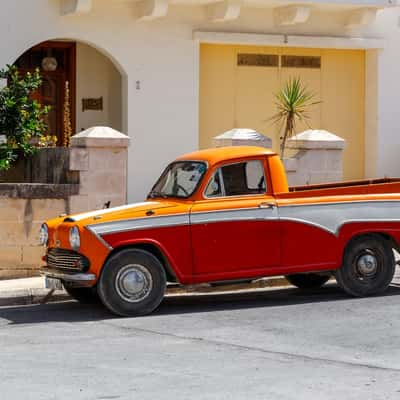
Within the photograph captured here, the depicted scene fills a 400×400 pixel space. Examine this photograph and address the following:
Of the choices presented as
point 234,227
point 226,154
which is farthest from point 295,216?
point 226,154

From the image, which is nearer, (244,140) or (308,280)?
(308,280)

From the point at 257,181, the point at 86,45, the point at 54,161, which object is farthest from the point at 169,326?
the point at 86,45

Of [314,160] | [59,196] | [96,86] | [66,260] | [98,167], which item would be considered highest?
[96,86]

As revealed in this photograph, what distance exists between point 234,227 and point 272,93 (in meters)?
8.54

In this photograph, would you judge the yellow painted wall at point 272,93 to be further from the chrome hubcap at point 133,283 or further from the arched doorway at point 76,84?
the chrome hubcap at point 133,283

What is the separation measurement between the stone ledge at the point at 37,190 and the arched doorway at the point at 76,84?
5.00 metres

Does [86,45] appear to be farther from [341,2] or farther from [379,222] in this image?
[379,222]

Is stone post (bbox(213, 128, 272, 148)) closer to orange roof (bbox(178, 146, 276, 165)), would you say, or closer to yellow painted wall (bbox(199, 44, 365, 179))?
orange roof (bbox(178, 146, 276, 165))

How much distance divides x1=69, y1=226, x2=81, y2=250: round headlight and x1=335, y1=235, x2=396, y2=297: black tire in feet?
9.88

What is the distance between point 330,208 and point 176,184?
1.75 m

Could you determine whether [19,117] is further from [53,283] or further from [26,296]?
[53,283]

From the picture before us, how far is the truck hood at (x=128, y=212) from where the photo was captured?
1242 cm

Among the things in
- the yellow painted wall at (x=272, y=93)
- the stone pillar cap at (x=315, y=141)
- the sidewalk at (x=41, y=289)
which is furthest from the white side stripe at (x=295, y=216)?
the yellow painted wall at (x=272, y=93)

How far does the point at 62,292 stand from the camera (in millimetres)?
14203
